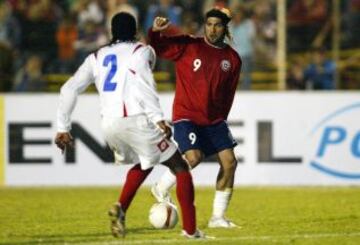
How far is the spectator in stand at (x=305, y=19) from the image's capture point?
22391mm

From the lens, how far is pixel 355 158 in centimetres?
1889

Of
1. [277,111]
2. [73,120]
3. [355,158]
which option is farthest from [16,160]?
[355,158]

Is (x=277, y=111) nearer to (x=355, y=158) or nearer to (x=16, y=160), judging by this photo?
(x=355, y=158)

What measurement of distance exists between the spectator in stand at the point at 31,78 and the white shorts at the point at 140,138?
420 inches

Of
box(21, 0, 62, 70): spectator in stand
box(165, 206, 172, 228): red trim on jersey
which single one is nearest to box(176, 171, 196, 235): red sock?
box(165, 206, 172, 228): red trim on jersey

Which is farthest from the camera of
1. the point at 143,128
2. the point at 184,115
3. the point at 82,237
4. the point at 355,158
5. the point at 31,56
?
the point at 31,56

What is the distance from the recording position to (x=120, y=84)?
34.6 ft

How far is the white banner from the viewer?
62.2ft

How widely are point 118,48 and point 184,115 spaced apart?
78.6 inches

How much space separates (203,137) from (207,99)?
415mm

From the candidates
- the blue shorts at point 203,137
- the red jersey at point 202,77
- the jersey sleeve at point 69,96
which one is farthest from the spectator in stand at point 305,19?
the jersey sleeve at point 69,96

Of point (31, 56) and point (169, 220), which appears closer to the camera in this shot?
point (169, 220)

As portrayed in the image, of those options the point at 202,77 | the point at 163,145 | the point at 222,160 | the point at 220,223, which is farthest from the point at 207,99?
the point at 163,145

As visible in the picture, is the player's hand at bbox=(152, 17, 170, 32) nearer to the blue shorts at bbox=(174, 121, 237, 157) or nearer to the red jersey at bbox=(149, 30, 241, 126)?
the red jersey at bbox=(149, 30, 241, 126)
